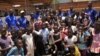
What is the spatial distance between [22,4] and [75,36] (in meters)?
22.7

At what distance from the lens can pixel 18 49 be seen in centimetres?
889

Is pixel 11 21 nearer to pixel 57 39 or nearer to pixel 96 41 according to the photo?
Answer: pixel 57 39

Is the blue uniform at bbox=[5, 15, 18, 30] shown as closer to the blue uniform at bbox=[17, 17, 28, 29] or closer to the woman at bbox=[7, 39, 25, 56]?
the blue uniform at bbox=[17, 17, 28, 29]

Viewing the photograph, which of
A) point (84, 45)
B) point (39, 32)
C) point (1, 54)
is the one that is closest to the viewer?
point (1, 54)

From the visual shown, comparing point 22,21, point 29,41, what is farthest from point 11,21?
point 29,41

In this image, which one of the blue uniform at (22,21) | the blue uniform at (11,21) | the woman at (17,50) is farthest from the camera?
the blue uniform at (11,21)

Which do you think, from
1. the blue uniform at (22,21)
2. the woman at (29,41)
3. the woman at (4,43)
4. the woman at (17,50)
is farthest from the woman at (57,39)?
the blue uniform at (22,21)

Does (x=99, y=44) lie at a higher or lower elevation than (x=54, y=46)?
higher

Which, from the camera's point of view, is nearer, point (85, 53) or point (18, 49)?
point (18, 49)

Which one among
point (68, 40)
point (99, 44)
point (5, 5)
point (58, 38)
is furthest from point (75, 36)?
point (5, 5)

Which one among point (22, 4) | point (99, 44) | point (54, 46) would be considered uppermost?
point (99, 44)

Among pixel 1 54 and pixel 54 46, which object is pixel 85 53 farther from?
pixel 1 54

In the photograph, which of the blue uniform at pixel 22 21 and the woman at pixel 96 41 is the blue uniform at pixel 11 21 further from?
the woman at pixel 96 41

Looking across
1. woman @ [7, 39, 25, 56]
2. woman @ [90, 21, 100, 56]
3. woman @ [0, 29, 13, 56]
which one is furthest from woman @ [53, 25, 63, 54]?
woman @ [7, 39, 25, 56]
